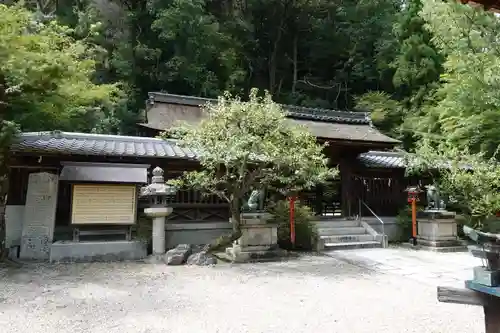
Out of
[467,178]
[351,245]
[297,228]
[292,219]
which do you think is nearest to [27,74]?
[292,219]

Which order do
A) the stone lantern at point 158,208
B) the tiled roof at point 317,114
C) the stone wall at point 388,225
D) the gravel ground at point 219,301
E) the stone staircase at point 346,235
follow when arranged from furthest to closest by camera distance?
the tiled roof at point 317,114 → the stone wall at point 388,225 → the stone staircase at point 346,235 → the stone lantern at point 158,208 → the gravel ground at point 219,301

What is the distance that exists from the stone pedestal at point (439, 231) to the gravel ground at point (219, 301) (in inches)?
166

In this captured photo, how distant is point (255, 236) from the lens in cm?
932

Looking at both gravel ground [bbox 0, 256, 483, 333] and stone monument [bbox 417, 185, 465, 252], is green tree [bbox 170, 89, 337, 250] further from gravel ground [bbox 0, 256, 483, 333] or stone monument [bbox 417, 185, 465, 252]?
stone monument [bbox 417, 185, 465, 252]

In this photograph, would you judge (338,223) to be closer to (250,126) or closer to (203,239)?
(203,239)

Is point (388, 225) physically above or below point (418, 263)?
above

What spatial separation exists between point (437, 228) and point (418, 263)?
2699 mm

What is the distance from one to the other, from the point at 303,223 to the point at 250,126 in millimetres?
3723

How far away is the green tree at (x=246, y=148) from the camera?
8266mm

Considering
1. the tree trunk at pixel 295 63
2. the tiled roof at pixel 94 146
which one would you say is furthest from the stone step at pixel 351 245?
the tree trunk at pixel 295 63

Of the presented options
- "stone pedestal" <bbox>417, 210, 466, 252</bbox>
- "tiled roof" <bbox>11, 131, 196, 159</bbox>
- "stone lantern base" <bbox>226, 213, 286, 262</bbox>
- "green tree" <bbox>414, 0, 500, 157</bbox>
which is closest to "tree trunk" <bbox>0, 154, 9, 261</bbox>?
"tiled roof" <bbox>11, 131, 196, 159</bbox>

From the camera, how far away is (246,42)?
87.5 feet

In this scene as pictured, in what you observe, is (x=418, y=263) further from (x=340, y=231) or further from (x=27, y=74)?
(x=27, y=74)

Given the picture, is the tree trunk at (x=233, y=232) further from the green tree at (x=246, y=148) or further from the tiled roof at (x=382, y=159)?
the tiled roof at (x=382, y=159)
